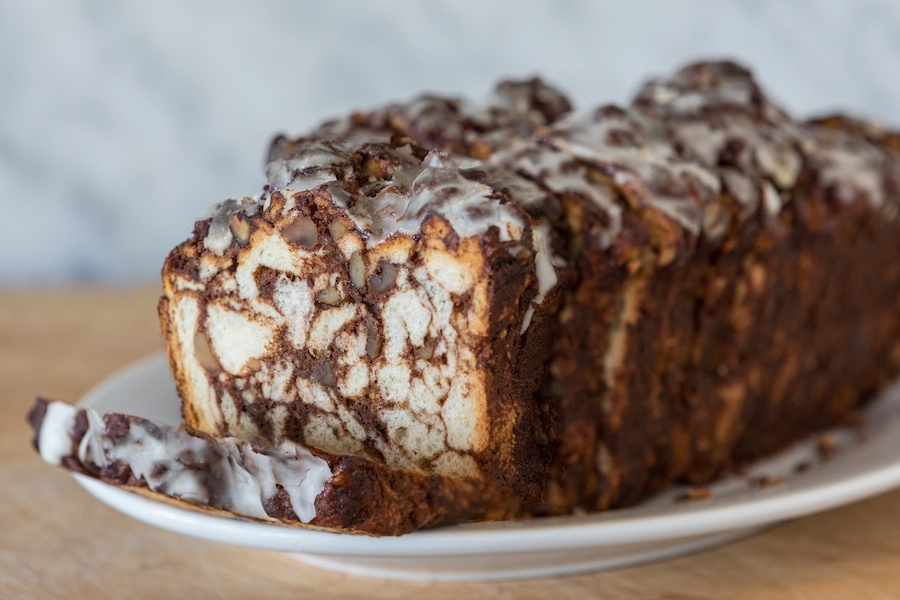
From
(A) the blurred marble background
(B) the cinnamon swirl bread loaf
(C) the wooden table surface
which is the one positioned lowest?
(C) the wooden table surface

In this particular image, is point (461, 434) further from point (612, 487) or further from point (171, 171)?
point (171, 171)

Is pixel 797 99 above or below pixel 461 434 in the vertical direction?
above

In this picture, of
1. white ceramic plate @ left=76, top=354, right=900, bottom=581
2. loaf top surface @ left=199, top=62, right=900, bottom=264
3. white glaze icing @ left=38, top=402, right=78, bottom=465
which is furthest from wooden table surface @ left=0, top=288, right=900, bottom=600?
loaf top surface @ left=199, top=62, right=900, bottom=264

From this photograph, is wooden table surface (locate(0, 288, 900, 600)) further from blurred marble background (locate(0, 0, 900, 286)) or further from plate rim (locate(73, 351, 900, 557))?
blurred marble background (locate(0, 0, 900, 286))

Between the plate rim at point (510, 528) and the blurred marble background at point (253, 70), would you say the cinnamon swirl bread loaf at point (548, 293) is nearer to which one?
the plate rim at point (510, 528)

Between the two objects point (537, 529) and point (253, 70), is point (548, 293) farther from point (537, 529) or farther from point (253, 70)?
point (253, 70)

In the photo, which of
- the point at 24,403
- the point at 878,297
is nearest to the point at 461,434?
the point at 878,297

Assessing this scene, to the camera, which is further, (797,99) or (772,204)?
(797,99)
